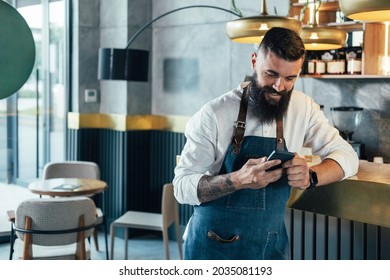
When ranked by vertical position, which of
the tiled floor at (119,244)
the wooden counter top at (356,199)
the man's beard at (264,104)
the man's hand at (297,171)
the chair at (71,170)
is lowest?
the tiled floor at (119,244)

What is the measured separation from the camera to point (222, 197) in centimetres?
201

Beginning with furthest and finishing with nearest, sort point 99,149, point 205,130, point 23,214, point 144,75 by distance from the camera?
point 99,149
point 144,75
point 23,214
point 205,130

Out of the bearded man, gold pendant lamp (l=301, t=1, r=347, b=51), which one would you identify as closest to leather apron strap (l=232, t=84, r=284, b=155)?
the bearded man

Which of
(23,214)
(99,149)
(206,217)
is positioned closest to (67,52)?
(99,149)

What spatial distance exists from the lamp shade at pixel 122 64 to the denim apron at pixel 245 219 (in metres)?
3.04

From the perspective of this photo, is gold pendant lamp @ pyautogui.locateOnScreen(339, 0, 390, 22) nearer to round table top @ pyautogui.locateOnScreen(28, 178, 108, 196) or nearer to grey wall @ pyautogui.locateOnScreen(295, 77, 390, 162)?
grey wall @ pyautogui.locateOnScreen(295, 77, 390, 162)

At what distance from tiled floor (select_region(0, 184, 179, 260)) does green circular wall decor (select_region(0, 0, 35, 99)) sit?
460cm

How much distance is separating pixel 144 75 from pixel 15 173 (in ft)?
5.40

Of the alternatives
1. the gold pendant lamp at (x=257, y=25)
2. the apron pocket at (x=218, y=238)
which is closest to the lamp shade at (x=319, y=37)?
the gold pendant lamp at (x=257, y=25)

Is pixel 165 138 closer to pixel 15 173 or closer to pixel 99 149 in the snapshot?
pixel 99 149

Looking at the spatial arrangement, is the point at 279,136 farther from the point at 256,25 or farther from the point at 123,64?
the point at 123,64

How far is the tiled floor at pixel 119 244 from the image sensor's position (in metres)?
5.18

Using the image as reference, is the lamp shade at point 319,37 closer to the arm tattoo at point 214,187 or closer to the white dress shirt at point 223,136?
the white dress shirt at point 223,136

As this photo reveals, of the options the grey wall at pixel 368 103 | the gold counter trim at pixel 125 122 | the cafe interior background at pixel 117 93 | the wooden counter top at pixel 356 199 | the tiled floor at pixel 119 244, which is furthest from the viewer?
the gold counter trim at pixel 125 122
